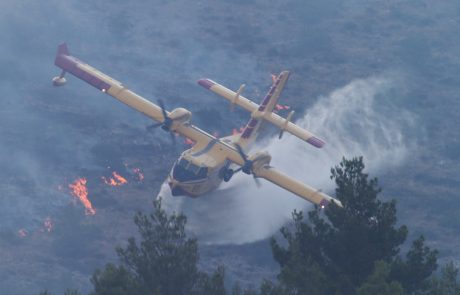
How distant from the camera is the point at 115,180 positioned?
78812 mm

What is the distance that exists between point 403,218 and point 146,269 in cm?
4168

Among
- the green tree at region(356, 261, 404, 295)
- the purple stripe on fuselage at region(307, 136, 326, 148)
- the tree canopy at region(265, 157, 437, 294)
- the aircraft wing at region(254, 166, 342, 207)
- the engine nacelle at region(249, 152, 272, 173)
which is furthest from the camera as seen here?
the purple stripe on fuselage at region(307, 136, 326, 148)

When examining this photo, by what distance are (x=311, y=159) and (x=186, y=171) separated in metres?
22.3

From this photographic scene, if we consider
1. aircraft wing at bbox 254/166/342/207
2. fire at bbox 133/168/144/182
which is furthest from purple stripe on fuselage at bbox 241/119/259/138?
fire at bbox 133/168/144/182

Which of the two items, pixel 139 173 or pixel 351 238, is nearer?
pixel 351 238

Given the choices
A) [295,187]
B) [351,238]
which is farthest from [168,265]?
[295,187]

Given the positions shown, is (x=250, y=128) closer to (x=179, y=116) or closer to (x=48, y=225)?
(x=179, y=116)

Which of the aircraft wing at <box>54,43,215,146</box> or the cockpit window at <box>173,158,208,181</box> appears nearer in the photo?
the cockpit window at <box>173,158,208,181</box>

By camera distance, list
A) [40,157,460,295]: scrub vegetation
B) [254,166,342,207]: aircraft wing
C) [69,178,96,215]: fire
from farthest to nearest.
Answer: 1. [69,178,96,215]: fire
2. [254,166,342,207]: aircraft wing
3. [40,157,460,295]: scrub vegetation

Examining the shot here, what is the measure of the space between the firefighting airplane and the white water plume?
190 inches

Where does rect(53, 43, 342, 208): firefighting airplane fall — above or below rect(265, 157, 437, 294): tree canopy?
above

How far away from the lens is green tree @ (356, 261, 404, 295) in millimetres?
35375

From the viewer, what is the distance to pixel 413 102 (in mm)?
99000

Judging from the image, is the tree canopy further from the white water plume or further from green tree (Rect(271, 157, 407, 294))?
the white water plume
